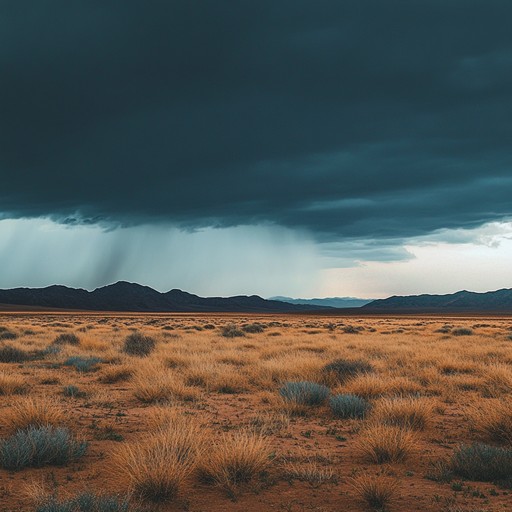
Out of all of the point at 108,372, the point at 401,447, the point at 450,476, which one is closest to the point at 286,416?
the point at 401,447

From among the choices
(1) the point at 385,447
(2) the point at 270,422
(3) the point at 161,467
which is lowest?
(2) the point at 270,422

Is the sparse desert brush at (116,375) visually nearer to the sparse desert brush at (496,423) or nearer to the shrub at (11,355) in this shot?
the shrub at (11,355)

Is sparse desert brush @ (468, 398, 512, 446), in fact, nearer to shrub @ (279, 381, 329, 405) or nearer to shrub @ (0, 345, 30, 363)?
shrub @ (279, 381, 329, 405)

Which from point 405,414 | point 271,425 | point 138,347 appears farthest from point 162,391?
point 138,347

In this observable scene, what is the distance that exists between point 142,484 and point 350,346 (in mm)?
19812

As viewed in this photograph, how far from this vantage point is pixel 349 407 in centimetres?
1058

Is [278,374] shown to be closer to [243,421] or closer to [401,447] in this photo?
[243,421]

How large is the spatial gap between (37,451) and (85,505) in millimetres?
2373

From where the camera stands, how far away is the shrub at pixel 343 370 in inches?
A: 567

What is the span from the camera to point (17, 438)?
7609 mm

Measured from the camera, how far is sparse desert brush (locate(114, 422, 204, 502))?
602 cm

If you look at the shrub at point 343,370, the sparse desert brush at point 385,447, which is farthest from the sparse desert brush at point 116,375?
the sparse desert brush at point 385,447

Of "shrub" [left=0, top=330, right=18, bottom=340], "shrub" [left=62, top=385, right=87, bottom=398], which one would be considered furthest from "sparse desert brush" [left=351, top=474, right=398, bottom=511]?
"shrub" [left=0, top=330, right=18, bottom=340]

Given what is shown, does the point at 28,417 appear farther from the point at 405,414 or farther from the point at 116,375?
the point at 405,414
